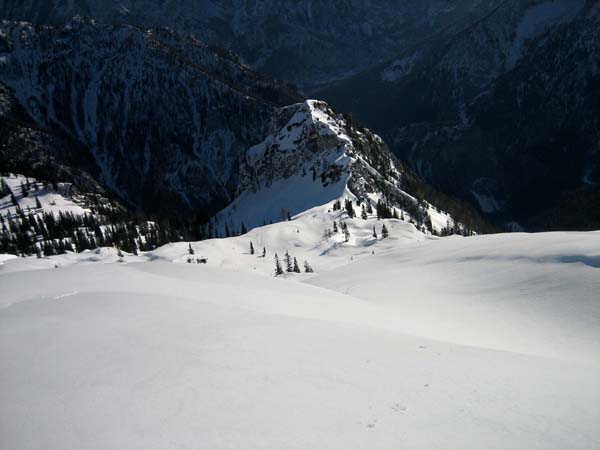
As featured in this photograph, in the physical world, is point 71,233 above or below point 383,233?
above

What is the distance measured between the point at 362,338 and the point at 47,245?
14406 centimetres

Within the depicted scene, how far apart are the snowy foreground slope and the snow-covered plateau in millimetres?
39

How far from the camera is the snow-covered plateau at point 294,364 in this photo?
6.24 metres

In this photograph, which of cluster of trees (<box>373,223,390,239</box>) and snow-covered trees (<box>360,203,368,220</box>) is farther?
snow-covered trees (<box>360,203,368,220</box>)

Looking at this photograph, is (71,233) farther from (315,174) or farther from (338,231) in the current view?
(338,231)

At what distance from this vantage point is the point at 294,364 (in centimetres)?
858

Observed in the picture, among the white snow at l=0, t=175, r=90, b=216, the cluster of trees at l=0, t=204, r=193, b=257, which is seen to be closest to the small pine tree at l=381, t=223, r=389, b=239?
the cluster of trees at l=0, t=204, r=193, b=257

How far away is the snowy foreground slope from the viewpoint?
6.23 m

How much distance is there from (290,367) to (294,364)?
186mm

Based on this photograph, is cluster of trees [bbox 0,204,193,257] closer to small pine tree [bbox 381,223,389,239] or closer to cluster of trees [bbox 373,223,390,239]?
cluster of trees [bbox 373,223,390,239]

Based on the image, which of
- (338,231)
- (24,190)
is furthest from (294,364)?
(24,190)

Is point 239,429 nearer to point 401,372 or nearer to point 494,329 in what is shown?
point 401,372

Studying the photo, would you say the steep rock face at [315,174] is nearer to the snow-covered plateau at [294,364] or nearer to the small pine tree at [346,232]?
the small pine tree at [346,232]

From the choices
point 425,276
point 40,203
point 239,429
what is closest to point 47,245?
point 40,203
